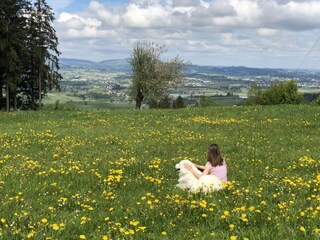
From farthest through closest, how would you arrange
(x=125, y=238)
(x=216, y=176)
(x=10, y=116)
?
(x=10, y=116) → (x=216, y=176) → (x=125, y=238)

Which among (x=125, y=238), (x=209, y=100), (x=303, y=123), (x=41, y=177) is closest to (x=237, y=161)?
(x=41, y=177)

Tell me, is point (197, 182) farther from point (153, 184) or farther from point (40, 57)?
point (40, 57)

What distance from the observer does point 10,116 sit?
29.5m

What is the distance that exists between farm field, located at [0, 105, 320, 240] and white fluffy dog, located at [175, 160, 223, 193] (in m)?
0.30

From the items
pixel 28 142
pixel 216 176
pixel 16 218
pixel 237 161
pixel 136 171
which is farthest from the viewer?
pixel 28 142

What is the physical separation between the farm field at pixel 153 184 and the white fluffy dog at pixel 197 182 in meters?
0.30

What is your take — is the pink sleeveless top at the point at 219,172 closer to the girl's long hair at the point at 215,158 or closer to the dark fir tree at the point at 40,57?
the girl's long hair at the point at 215,158

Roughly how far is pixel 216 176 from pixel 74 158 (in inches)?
242

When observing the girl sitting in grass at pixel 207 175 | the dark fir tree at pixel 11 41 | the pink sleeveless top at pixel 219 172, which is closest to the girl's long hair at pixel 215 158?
the girl sitting in grass at pixel 207 175

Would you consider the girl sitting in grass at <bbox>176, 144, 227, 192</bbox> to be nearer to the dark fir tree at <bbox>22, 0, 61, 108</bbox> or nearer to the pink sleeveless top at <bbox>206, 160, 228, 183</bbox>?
the pink sleeveless top at <bbox>206, 160, 228, 183</bbox>

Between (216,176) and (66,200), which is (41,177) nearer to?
(66,200)

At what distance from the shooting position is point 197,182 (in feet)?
32.7

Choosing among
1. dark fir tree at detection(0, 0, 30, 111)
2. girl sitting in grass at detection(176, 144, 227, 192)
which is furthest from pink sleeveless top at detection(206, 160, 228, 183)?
dark fir tree at detection(0, 0, 30, 111)

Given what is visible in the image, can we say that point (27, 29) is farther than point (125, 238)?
Yes
